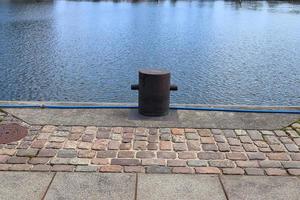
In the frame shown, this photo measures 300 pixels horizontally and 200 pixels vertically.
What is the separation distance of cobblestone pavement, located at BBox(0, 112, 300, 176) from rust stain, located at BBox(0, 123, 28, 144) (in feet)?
0.46

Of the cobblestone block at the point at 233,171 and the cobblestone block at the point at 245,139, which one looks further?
the cobblestone block at the point at 245,139

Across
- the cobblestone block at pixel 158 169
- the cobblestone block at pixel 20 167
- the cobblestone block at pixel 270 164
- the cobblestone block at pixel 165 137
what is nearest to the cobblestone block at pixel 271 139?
the cobblestone block at pixel 270 164

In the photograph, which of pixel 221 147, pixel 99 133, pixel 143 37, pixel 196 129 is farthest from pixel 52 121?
pixel 143 37

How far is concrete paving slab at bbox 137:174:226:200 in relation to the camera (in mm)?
5238

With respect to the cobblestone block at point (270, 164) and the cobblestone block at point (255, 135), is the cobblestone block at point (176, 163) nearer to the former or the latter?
the cobblestone block at point (270, 164)

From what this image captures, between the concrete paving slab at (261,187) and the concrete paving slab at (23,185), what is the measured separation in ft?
8.24

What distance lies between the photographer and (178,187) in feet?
17.9

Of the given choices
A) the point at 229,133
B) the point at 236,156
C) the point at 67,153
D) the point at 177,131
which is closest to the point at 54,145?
the point at 67,153

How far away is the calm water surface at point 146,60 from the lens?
49.1ft

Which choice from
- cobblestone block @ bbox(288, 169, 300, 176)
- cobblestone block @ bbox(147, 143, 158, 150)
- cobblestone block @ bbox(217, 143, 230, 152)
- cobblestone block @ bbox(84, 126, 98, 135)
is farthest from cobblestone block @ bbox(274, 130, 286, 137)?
cobblestone block @ bbox(84, 126, 98, 135)

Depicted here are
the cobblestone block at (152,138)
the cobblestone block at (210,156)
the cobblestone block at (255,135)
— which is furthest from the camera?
the cobblestone block at (255,135)

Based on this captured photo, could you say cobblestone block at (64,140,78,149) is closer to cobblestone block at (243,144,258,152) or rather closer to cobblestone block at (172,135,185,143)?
cobblestone block at (172,135,185,143)

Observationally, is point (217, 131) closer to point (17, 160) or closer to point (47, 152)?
point (47, 152)

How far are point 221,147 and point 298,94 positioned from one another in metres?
9.55
